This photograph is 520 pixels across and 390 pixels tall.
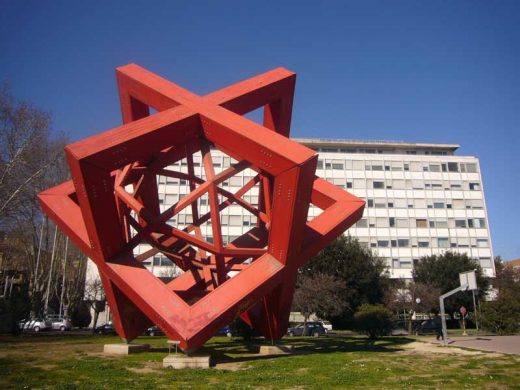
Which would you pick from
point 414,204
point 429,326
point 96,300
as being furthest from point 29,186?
point 414,204

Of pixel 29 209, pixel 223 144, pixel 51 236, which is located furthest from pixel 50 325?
pixel 223 144

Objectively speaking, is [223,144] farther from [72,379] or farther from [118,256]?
[72,379]

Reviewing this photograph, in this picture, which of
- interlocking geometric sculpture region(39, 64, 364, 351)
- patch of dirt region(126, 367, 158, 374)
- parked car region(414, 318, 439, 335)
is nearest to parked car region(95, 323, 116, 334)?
interlocking geometric sculpture region(39, 64, 364, 351)

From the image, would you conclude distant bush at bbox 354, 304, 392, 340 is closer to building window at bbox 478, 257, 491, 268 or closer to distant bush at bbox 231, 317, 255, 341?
distant bush at bbox 231, 317, 255, 341

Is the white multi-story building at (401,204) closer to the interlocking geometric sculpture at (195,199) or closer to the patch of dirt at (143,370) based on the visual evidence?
the interlocking geometric sculpture at (195,199)

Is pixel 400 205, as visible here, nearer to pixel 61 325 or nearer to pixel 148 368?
pixel 61 325

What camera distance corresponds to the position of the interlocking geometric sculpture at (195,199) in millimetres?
11588

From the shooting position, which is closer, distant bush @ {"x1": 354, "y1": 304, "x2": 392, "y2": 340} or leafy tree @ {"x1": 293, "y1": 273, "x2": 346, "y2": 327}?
distant bush @ {"x1": 354, "y1": 304, "x2": 392, "y2": 340}

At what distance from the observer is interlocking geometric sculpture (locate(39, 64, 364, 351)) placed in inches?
456

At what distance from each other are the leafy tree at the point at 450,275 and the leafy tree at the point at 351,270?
7721 millimetres

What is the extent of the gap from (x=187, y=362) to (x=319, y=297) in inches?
973

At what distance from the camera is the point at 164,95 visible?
45.5 feet

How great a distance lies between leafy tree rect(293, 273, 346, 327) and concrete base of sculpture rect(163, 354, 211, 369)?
22.8 meters

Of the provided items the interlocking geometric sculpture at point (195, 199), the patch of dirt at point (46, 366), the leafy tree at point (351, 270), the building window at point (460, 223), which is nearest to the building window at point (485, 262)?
the building window at point (460, 223)
